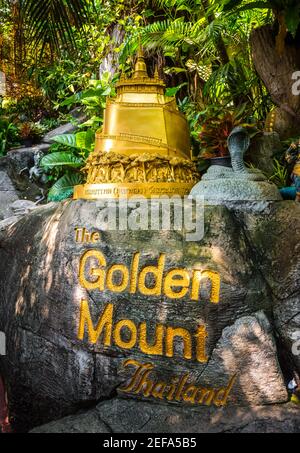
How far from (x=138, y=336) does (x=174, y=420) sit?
1.78 feet

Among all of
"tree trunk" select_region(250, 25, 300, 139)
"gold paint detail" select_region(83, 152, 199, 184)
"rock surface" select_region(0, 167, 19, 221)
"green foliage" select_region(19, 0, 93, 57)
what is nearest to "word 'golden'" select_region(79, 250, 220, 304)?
"gold paint detail" select_region(83, 152, 199, 184)

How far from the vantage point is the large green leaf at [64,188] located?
4988 mm

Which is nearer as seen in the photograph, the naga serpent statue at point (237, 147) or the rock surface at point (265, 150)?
the naga serpent statue at point (237, 147)

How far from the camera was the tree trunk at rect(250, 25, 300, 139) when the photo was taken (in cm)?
364

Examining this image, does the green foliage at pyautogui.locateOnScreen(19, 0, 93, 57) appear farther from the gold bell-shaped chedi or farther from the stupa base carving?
the stupa base carving

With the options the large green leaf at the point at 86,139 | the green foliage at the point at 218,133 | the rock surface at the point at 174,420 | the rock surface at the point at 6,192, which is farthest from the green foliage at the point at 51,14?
the rock surface at the point at 6,192

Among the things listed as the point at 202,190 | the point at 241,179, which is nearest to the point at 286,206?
the point at 241,179

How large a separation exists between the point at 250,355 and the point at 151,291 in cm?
74

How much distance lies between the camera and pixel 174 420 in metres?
2.29

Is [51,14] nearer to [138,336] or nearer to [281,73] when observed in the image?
[281,73]

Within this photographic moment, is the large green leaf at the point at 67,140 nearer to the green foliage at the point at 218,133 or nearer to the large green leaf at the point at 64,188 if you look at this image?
the large green leaf at the point at 64,188

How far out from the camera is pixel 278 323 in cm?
250

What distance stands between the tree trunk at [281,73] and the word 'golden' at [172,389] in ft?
8.25

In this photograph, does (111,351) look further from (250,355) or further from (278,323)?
(278,323)
